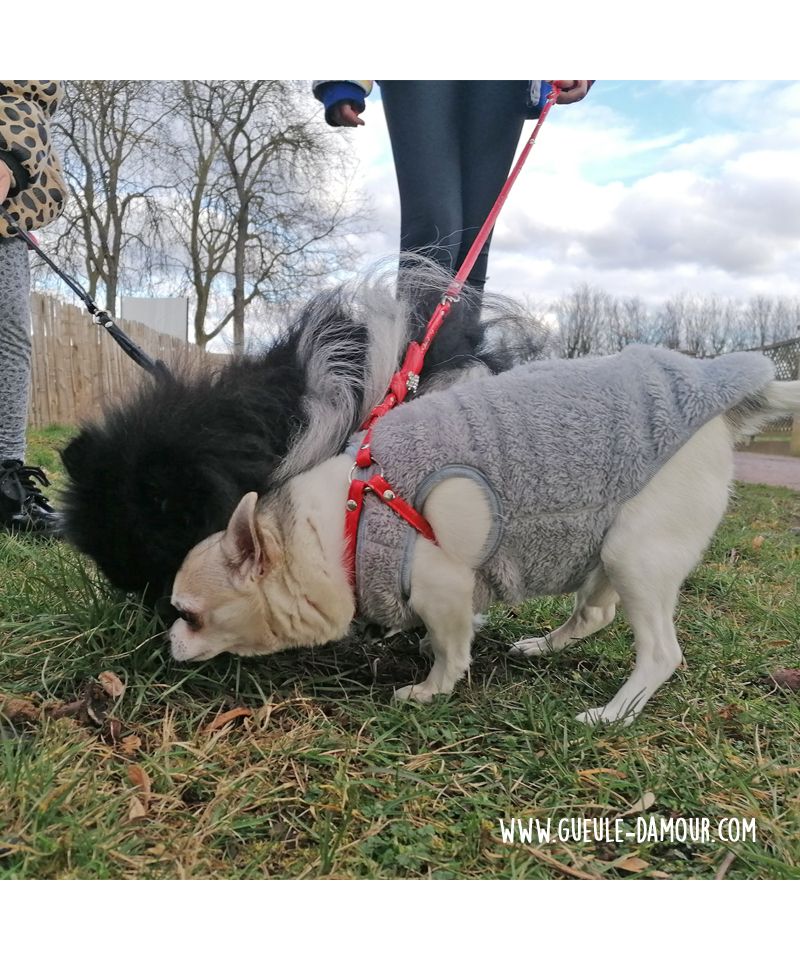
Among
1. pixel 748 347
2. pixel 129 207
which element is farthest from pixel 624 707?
pixel 129 207

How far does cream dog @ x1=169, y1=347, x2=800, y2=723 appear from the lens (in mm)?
1589

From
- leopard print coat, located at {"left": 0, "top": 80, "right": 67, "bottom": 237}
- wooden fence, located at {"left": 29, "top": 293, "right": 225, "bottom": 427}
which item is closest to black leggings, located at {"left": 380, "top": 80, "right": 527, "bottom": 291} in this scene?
wooden fence, located at {"left": 29, "top": 293, "right": 225, "bottom": 427}

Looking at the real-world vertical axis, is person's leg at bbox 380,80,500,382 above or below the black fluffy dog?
above

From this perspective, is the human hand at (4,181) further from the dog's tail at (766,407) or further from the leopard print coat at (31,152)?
the dog's tail at (766,407)

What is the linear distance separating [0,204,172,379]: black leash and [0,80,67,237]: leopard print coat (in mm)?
36

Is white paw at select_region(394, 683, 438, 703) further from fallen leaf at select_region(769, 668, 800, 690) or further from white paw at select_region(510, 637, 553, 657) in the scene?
fallen leaf at select_region(769, 668, 800, 690)

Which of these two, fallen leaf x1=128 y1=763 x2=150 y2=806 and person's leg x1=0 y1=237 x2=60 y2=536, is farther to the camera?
person's leg x1=0 y1=237 x2=60 y2=536

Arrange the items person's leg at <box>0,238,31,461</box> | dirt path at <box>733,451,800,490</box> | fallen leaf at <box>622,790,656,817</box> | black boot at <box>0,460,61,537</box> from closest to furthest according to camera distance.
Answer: fallen leaf at <box>622,790,656,817</box> < dirt path at <box>733,451,800,490</box> < person's leg at <box>0,238,31,461</box> < black boot at <box>0,460,61,537</box>

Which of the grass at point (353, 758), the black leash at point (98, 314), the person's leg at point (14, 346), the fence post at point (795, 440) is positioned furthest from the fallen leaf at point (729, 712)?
the person's leg at point (14, 346)

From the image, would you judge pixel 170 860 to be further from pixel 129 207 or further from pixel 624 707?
pixel 129 207

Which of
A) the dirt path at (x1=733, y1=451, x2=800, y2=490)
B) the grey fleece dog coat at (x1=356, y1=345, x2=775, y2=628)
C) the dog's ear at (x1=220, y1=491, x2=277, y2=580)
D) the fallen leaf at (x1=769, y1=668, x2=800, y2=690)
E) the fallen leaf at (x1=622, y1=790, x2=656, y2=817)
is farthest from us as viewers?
the dirt path at (x1=733, y1=451, x2=800, y2=490)

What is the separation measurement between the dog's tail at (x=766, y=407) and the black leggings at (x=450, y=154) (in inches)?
30.8

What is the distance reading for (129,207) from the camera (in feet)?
6.38

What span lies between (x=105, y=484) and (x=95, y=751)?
55 cm
